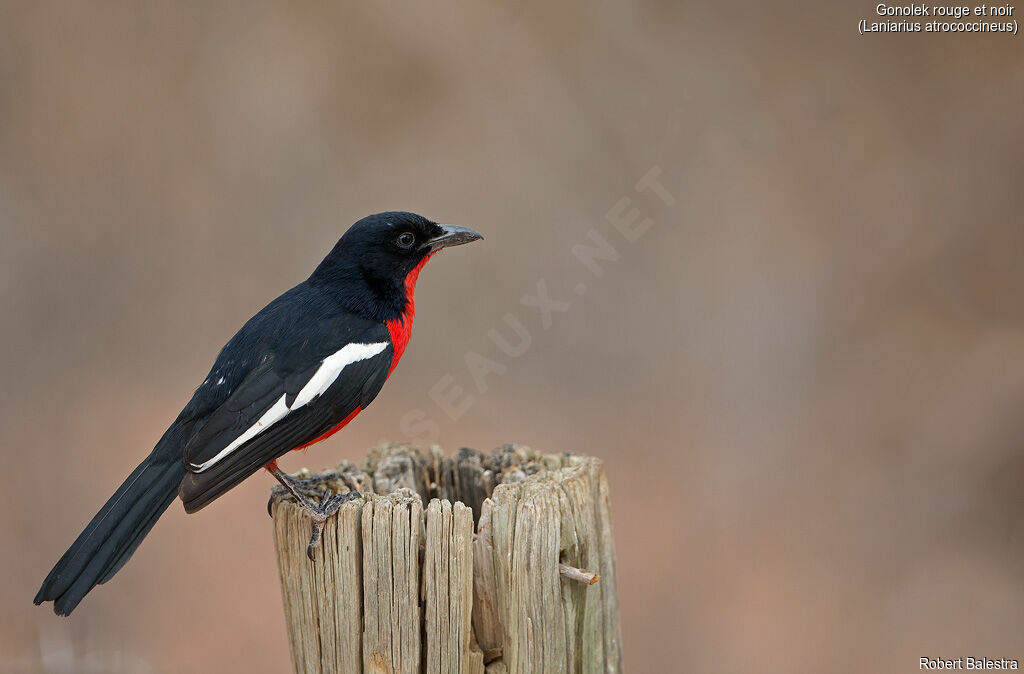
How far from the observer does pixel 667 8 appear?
7.94 metres

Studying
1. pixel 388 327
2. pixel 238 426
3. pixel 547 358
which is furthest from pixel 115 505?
pixel 547 358

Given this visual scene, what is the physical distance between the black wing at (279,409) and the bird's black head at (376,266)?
195mm

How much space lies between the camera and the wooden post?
2.71 m

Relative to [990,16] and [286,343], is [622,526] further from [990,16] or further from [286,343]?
[990,16]

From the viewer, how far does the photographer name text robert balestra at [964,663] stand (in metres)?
5.86

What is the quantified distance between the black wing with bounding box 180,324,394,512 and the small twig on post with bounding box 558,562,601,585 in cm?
104

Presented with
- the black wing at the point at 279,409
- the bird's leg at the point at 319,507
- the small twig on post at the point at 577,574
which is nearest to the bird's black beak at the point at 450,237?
the black wing at the point at 279,409

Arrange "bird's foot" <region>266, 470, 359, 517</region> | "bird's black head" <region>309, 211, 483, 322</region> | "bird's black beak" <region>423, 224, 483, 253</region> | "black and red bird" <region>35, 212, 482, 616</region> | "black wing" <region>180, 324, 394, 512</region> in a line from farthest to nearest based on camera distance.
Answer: "bird's black beak" <region>423, 224, 483, 253</region> < "bird's black head" <region>309, 211, 483, 322</region> < "bird's foot" <region>266, 470, 359, 517</region> < "black wing" <region>180, 324, 394, 512</region> < "black and red bird" <region>35, 212, 482, 616</region>

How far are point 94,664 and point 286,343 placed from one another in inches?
149

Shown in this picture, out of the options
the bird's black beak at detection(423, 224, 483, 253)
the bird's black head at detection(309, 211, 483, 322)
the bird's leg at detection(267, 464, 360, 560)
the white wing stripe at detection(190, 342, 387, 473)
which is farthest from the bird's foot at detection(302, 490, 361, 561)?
the bird's black beak at detection(423, 224, 483, 253)

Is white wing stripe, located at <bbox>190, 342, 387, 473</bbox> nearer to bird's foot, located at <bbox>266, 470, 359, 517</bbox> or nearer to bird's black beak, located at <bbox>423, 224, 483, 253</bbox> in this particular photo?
bird's foot, located at <bbox>266, 470, 359, 517</bbox>

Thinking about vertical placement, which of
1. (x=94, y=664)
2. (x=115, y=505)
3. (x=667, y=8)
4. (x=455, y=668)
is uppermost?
(x=667, y=8)

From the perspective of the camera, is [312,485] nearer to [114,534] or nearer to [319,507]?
[319,507]

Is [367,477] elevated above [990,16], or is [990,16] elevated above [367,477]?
[990,16]
